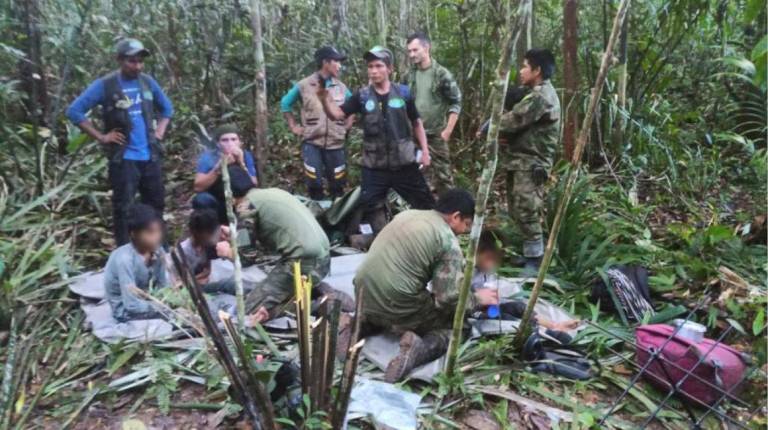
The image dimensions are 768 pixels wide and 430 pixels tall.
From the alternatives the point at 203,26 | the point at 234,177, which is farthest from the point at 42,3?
the point at 234,177

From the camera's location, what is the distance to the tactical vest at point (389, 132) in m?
5.38

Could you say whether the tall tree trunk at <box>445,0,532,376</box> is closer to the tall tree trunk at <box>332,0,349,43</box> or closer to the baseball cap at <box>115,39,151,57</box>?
the baseball cap at <box>115,39,151,57</box>

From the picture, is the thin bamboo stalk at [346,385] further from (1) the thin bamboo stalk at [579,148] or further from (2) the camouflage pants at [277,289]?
(2) the camouflage pants at [277,289]

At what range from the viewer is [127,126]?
4.94m

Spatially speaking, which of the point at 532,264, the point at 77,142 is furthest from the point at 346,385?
the point at 77,142

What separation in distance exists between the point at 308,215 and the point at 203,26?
4270mm

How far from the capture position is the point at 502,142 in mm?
5184

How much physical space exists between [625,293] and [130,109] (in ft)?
13.0

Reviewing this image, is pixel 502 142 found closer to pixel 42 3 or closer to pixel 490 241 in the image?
pixel 490 241

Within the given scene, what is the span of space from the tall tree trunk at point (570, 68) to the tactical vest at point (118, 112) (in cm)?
381

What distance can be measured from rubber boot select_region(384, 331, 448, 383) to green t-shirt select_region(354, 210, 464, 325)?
174 millimetres

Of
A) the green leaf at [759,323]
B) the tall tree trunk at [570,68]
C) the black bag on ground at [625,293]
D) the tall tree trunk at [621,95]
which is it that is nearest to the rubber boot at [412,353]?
the black bag on ground at [625,293]

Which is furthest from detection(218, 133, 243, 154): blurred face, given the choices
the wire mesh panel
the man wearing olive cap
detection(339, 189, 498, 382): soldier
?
the wire mesh panel

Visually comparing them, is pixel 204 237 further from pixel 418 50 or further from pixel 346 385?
pixel 418 50
